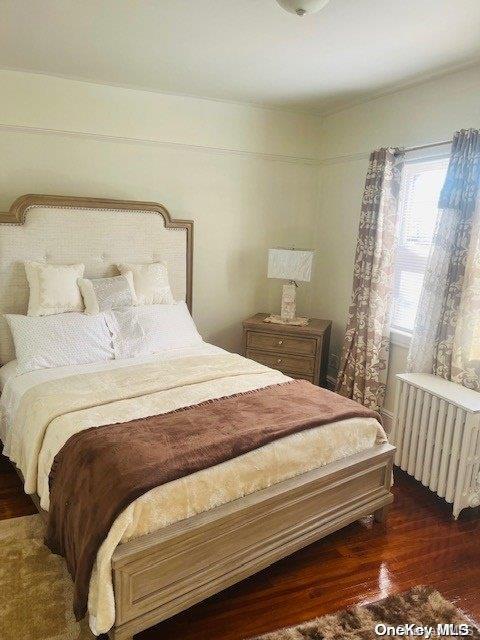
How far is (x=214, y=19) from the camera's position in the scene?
7.29 feet

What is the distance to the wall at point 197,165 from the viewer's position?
3121mm

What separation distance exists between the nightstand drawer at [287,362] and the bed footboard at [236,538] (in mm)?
1354

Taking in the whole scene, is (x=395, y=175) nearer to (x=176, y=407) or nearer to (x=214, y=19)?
(x=214, y=19)

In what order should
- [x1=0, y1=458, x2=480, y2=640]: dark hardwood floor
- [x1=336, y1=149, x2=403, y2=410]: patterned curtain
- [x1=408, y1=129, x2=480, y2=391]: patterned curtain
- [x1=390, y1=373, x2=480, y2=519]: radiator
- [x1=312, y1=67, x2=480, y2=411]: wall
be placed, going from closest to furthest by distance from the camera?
[x1=0, y1=458, x2=480, y2=640]: dark hardwood floor
[x1=390, y1=373, x2=480, y2=519]: radiator
[x1=408, y1=129, x2=480, y2=391]: patterned curtain
[x1=312, y1=67, x2=480, y2=411]: wall
[x1=336, y1=149, x2=403, y2=410]: patterned curtain

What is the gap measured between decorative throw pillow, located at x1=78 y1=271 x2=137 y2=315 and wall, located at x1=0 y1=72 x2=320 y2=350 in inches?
29.3

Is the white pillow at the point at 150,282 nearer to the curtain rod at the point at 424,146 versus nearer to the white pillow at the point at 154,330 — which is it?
the white pillow at the point at 154,330

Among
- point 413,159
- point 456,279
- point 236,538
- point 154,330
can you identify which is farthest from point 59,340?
point 413,159

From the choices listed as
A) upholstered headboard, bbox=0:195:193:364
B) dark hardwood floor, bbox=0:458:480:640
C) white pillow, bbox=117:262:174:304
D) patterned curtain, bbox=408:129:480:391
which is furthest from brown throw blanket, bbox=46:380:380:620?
upholstered headboard, bbox=0:195:193:364

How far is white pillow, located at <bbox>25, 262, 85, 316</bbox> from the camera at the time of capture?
9.54ft

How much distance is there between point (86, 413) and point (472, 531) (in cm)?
210

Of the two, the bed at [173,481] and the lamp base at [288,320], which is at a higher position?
the lamp base at [288,320]

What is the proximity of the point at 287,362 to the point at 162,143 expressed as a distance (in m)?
2.02

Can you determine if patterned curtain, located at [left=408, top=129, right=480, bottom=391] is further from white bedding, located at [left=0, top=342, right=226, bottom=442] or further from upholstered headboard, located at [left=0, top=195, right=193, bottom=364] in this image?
upholstered headboard, located at [left=0, top=195, right=193, bottom=364]

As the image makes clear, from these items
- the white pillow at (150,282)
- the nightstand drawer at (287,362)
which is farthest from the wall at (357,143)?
the white pillow at (150,282)
